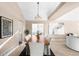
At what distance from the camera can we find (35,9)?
5.59 ft

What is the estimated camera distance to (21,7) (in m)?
1.67

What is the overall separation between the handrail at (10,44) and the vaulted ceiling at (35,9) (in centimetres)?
35

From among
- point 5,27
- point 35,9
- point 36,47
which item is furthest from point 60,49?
point 5,27

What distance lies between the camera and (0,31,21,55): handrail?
150cm

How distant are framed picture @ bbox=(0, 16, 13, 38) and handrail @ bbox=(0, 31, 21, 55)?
0.08 meters

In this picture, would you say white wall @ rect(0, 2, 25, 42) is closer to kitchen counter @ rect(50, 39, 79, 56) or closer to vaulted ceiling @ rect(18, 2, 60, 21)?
vaulted ceiling @ rect(18, 2, 60, 21)

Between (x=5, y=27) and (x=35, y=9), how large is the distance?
576 mm

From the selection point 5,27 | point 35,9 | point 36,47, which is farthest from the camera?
point 36,47

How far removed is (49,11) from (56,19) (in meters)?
0.19

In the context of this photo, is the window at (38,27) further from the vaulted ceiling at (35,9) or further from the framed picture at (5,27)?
the framed picture at (5,27)

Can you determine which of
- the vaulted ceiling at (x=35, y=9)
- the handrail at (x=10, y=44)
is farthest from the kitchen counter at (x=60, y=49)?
the handrail at (x=10, y=44)

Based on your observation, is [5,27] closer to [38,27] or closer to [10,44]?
[10,44]

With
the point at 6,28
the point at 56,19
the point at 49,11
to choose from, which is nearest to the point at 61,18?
the point at 56,19

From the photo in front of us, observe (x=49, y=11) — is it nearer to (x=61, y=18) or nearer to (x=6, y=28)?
(x=61, y=18)
